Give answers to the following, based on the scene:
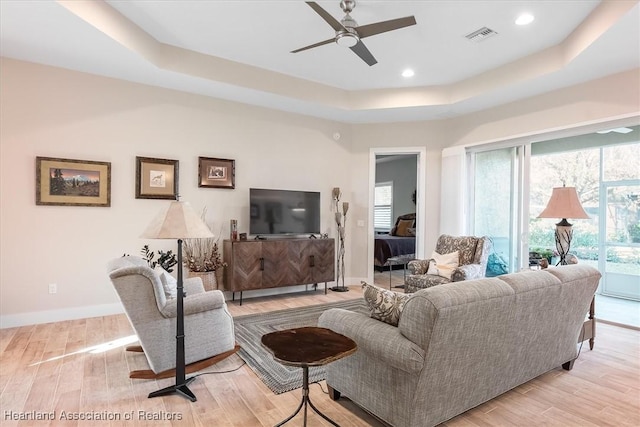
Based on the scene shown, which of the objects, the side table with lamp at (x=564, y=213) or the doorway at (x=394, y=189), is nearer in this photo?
the side table with lamp at (x=564, y=213)

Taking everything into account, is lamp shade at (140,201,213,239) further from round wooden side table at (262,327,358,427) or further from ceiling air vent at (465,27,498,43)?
ceiling air vent at (465,27,498,43)

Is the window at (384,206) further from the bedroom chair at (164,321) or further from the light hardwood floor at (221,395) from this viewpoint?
the bedroom chair at (164,321)

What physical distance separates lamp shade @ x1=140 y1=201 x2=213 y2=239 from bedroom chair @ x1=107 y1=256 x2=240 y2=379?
39cm

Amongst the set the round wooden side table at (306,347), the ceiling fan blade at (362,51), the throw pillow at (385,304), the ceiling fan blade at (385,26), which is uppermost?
the ceiling fan blade at (362,51)

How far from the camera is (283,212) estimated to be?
529 centimetres

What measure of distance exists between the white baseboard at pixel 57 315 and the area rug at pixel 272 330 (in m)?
1.66

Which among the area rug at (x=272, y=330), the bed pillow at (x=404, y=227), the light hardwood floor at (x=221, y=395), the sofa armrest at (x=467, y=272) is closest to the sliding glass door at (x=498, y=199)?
the sofa armrest at (x=467, y=272)

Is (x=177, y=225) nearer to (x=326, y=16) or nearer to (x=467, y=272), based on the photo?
(x=326, y=16)

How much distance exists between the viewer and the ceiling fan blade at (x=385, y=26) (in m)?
2.85

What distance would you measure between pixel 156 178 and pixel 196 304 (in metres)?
2.51

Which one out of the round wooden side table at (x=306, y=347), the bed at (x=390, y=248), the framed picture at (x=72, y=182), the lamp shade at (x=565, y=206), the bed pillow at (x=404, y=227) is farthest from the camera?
the bed pillow at (x=404, y=227)

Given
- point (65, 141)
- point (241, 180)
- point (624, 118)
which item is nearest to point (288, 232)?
point (241, 180)

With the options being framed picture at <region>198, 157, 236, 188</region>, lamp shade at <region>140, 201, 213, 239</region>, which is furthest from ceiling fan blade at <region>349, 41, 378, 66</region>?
framed picture at <region>198, 157, 236, 188</region>

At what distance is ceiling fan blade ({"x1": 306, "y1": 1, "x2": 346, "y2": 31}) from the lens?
2.74 metres
